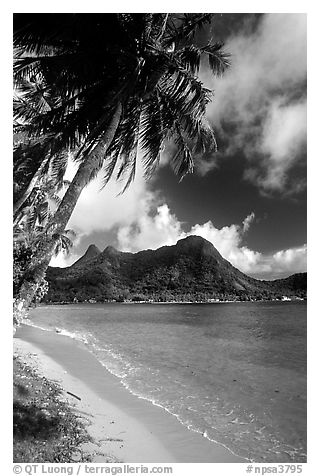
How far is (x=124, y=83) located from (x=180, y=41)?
952 millimetres

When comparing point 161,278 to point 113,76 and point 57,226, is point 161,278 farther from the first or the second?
point 57,226

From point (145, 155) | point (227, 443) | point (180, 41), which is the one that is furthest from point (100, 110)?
point (227, 443)

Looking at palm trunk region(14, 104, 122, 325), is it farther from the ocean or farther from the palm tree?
the ocean

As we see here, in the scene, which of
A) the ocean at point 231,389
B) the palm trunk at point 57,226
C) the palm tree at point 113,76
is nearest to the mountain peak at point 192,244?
the ocean at point 231,389

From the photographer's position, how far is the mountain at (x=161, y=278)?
45062 mm

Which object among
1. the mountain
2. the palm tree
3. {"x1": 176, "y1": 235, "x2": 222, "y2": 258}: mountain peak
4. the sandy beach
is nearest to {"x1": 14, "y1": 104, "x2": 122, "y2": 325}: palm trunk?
the palm tree

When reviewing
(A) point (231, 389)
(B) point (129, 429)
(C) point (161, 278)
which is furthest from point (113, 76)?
(C) point (161, 278)

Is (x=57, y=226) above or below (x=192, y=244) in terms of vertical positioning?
below

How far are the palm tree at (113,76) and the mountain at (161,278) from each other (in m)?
35.0

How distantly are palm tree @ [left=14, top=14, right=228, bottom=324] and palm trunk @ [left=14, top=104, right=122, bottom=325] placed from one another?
2cm

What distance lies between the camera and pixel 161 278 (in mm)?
51250

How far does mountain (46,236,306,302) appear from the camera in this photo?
148ft

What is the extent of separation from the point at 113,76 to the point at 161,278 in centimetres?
4787

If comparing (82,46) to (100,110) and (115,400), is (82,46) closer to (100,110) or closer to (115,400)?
(100,110)
